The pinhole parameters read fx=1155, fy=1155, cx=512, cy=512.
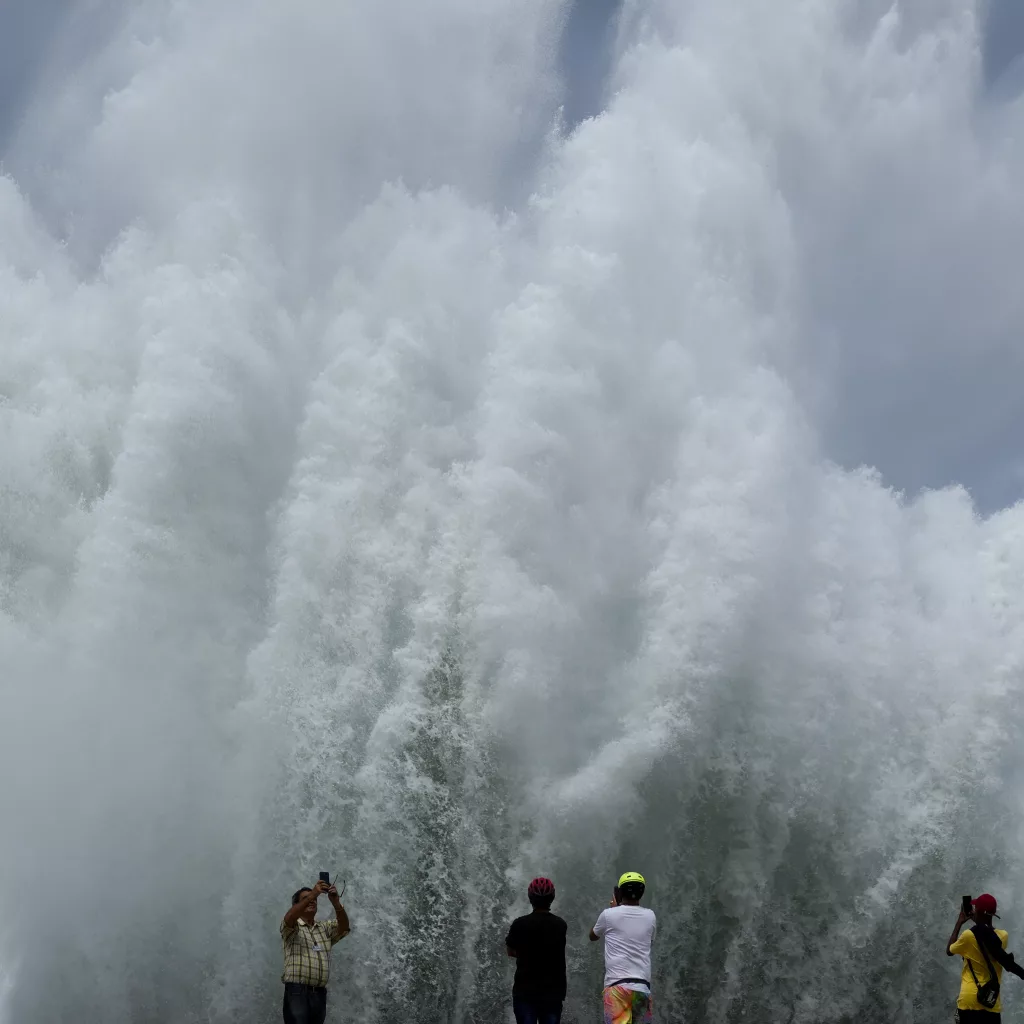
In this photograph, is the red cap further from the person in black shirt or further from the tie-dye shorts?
the person in black shirt

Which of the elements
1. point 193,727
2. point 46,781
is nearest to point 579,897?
point 193,727

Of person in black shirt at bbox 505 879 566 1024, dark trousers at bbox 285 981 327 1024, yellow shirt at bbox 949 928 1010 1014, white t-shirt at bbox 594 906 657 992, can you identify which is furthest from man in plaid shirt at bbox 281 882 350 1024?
yellow shirt at bbox 949 928 1010 1014

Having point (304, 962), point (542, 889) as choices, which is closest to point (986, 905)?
point (542, 889)

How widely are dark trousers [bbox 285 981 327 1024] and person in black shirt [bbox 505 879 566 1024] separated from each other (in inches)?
81.0

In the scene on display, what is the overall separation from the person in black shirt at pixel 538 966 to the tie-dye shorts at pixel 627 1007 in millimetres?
507

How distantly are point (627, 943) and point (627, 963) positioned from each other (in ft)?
0.39

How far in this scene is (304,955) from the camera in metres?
9.03

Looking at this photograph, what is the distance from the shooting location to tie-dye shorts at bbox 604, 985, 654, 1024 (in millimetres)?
7262

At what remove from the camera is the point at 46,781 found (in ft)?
42.4

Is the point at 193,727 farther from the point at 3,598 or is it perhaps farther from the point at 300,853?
the point at 3,598

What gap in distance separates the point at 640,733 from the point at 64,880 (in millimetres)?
6510

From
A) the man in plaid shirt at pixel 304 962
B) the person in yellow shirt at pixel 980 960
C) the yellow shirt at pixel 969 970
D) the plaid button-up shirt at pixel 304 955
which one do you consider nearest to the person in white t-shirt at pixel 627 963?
the man in plaid shirt at pixel 304 962

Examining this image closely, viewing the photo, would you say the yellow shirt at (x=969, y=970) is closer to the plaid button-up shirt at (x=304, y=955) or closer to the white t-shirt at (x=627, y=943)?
the white t-shirt at (x=627, y=943)

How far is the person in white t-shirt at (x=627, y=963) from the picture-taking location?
729 centimetres
